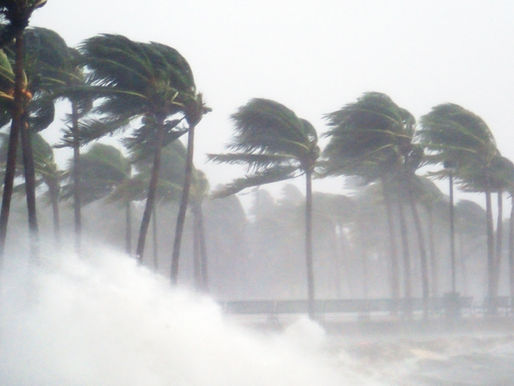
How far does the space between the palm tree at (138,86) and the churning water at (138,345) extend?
4365 mm

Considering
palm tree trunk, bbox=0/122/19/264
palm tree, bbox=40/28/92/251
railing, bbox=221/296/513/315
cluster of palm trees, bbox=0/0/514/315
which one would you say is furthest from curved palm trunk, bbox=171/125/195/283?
palm tree trunk, bbox=0/122/19/264

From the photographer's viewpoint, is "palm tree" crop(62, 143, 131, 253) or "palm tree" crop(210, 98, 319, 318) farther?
"palm tree" crop(62, 143, 131, 253)

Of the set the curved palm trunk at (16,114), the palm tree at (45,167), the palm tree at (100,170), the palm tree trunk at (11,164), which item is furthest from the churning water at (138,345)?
the palm tree at (100,170)

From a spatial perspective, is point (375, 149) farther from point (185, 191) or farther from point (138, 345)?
point (138, 345)

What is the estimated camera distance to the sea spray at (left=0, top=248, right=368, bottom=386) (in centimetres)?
1518

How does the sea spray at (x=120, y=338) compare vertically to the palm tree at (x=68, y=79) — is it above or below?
below

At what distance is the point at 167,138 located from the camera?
2559cm

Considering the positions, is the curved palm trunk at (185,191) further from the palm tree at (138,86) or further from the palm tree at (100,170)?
the palm tree at (100,170)

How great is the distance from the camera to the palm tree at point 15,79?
1623cm

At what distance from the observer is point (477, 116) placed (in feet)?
119

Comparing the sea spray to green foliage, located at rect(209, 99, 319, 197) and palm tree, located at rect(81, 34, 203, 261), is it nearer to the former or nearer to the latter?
palm tree, located at rect(81, 34, 203, 261)

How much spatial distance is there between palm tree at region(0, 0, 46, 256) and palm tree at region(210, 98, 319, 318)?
32.4 feet

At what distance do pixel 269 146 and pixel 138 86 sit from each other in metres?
8.35

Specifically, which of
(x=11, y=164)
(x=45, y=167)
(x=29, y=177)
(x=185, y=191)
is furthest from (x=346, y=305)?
(x=11, y=164)
